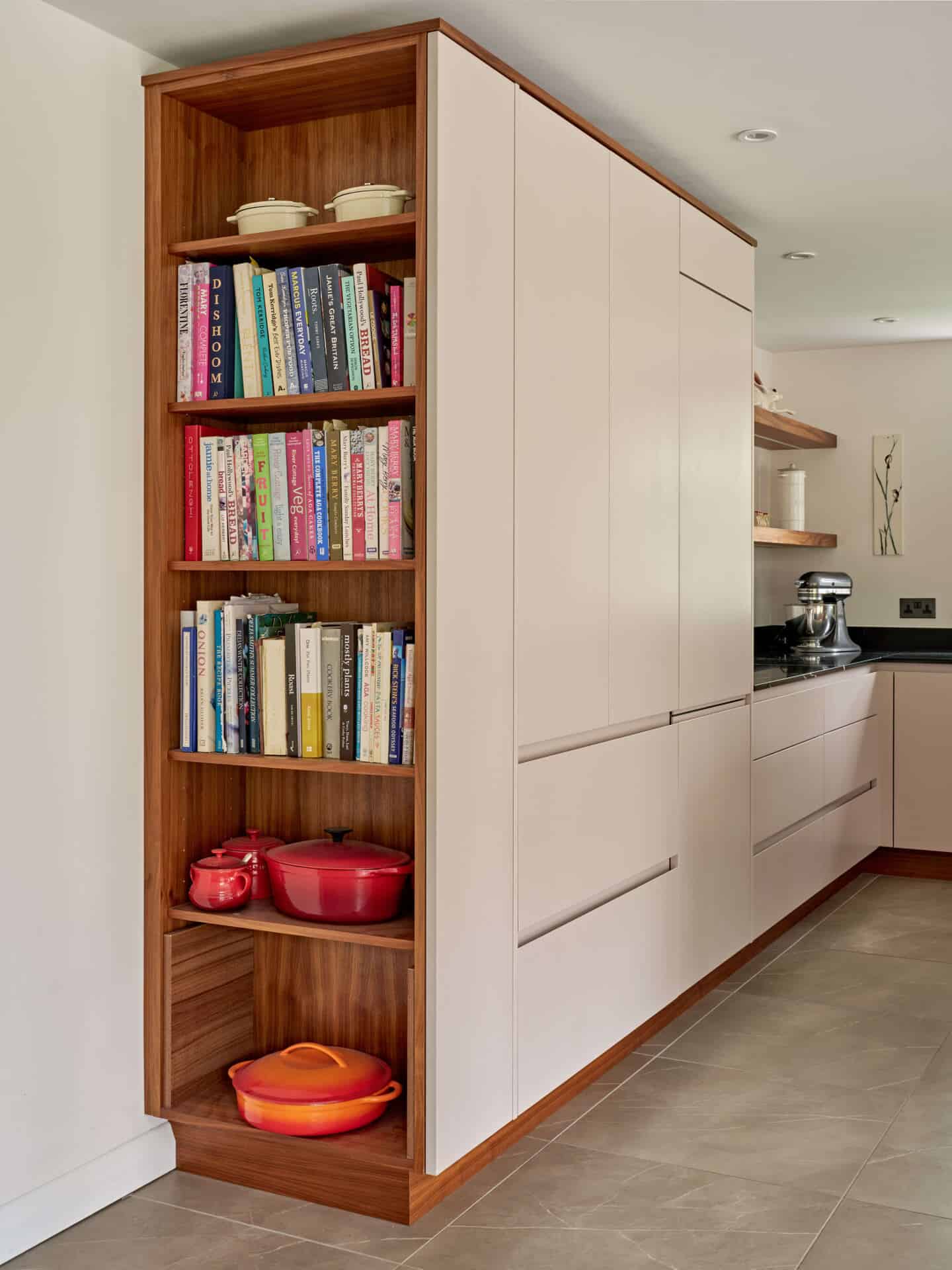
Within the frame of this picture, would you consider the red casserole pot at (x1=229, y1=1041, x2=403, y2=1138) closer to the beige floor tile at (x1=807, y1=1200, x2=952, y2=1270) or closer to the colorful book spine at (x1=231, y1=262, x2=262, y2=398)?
the beige floor tile at (x1=807, y1=1200, x2=952, y2=1270)

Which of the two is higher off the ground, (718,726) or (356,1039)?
(718,726)

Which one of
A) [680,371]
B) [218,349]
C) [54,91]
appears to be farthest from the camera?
[680,371]

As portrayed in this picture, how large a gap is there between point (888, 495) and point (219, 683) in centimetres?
411

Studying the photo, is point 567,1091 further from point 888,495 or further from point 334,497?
point 888,495

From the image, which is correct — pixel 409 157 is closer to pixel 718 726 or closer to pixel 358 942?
pixel 358 942

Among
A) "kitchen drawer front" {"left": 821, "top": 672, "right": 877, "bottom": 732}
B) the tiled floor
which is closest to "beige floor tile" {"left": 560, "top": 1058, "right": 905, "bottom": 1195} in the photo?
the tiled floor

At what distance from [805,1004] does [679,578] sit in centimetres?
130

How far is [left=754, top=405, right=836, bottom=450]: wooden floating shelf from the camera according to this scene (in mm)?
4832

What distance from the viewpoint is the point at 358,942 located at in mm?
2498

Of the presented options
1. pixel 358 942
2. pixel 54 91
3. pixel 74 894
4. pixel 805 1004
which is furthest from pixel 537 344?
pixel 805 1004

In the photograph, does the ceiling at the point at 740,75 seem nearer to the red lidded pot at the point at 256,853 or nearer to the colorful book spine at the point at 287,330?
the colorful book spine at the point at 287,330

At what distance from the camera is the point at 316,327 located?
2537 mm

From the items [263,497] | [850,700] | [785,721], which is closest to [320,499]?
[263,497]

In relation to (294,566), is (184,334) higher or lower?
higher
